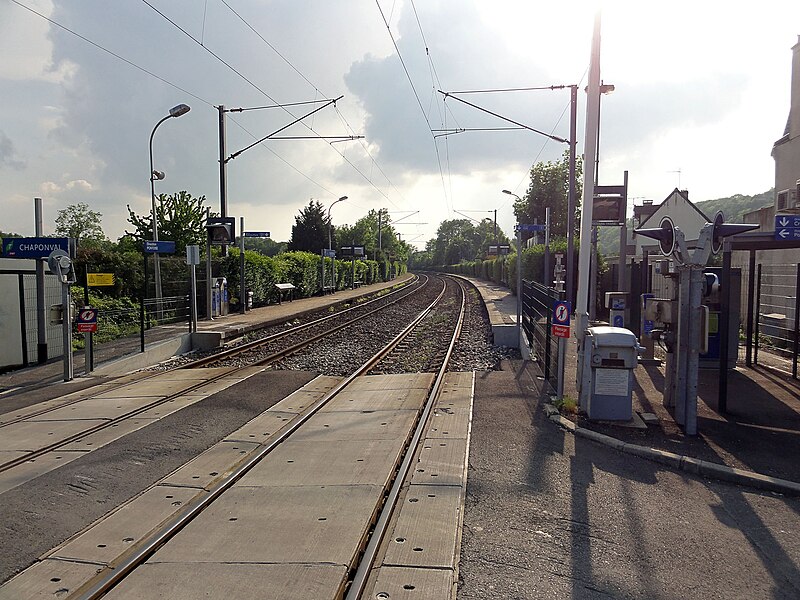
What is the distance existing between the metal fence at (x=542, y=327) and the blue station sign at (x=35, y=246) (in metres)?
8.81

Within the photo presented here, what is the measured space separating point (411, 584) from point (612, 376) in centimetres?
501

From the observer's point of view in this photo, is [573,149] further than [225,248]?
No

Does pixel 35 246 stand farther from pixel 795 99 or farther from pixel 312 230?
pixel 312 230

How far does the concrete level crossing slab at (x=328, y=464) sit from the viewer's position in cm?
607

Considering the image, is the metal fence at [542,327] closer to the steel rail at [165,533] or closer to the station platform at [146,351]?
the steel rail at [165,533]

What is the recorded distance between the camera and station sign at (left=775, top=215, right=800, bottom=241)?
10414mm

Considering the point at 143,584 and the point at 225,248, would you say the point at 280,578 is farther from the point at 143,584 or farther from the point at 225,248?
the point at 225,248

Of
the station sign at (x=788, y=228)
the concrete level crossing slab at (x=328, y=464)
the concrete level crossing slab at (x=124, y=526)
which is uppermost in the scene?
the station sign at (x=788, y=228)

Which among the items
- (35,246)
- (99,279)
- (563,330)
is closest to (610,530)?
(563,330)

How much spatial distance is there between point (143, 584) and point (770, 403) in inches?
344

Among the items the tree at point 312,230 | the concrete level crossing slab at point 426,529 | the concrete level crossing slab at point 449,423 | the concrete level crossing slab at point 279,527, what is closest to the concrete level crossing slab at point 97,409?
the concrete level crossing slab at point 279,527

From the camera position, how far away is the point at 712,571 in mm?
4383

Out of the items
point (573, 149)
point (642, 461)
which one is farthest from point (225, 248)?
point (642, 461)

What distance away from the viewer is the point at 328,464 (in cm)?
657
